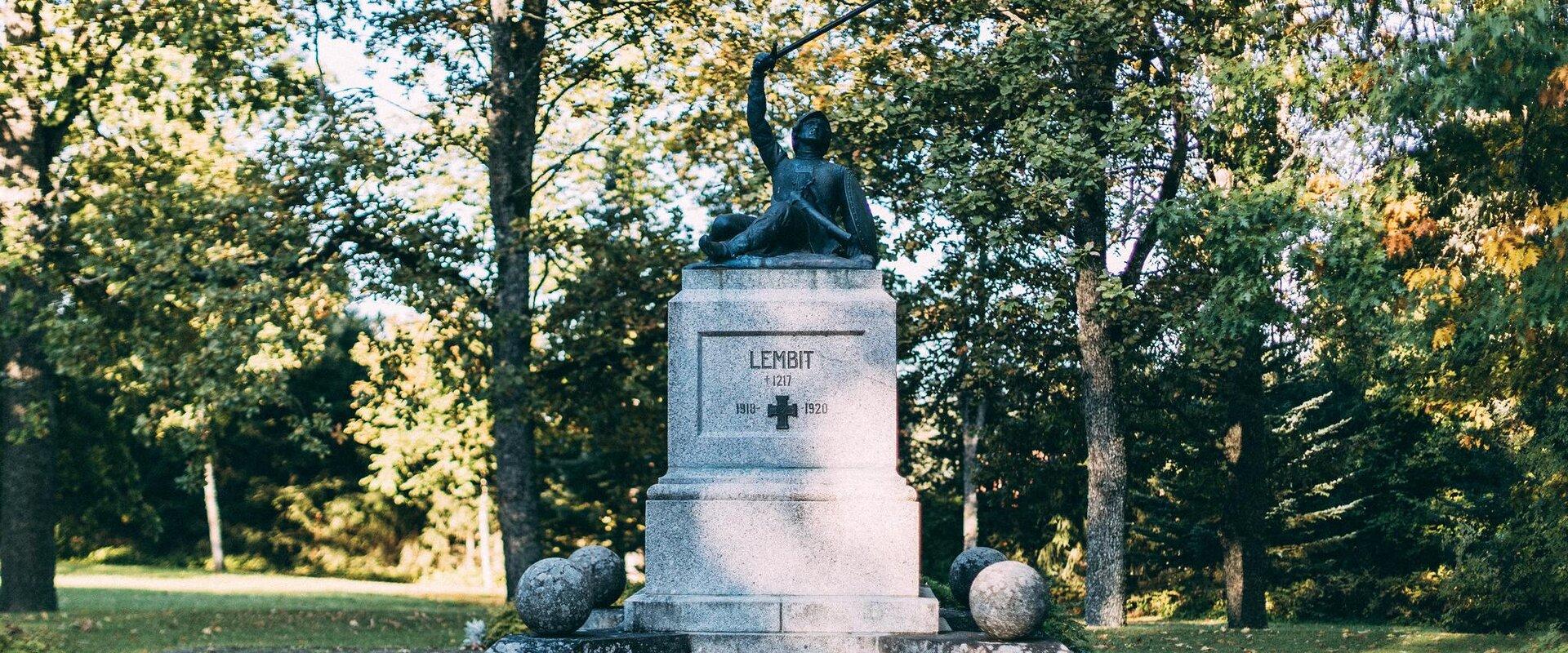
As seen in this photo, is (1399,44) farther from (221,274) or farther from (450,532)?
(450,532)

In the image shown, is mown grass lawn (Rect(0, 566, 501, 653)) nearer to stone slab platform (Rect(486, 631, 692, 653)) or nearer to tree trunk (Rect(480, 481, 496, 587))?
tree trunk (Rect(480, 481, 496, 587))

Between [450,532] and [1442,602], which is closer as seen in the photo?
[1442,602]

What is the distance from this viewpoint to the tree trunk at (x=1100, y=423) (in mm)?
21141

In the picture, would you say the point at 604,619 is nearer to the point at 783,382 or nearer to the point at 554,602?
the point at 554,602

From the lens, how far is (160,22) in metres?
22.5

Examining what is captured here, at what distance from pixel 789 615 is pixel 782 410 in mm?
1413

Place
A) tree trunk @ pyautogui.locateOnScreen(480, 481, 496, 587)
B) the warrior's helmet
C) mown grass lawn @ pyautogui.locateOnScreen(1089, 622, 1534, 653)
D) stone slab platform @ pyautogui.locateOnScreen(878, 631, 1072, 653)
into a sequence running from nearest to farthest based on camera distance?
1. stone slab platform @ pyautogui.locateOnScreen(878, 631, 1072, 653)
2. the warrior's helmet
3. mown grass lawn @ pyautogui.locateOnScreen(1089, 622, 1534, 653)
4. tree trunk @ pyautogui.locateOnScreen(480, 481, 496, 587)

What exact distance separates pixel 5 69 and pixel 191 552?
23221 mm

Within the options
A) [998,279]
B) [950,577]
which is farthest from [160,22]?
[950,577]

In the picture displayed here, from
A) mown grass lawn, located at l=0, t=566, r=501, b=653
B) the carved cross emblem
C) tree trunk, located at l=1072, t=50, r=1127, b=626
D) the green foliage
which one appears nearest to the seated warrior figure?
the carved cross emblem

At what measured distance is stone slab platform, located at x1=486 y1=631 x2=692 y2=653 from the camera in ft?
30.2

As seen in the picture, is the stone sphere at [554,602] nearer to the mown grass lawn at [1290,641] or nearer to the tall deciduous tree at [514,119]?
the mown grass lawn at [1290,641]

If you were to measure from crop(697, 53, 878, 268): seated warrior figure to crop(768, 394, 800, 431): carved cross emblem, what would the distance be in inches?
37.5

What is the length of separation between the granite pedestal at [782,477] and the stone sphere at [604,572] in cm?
153
